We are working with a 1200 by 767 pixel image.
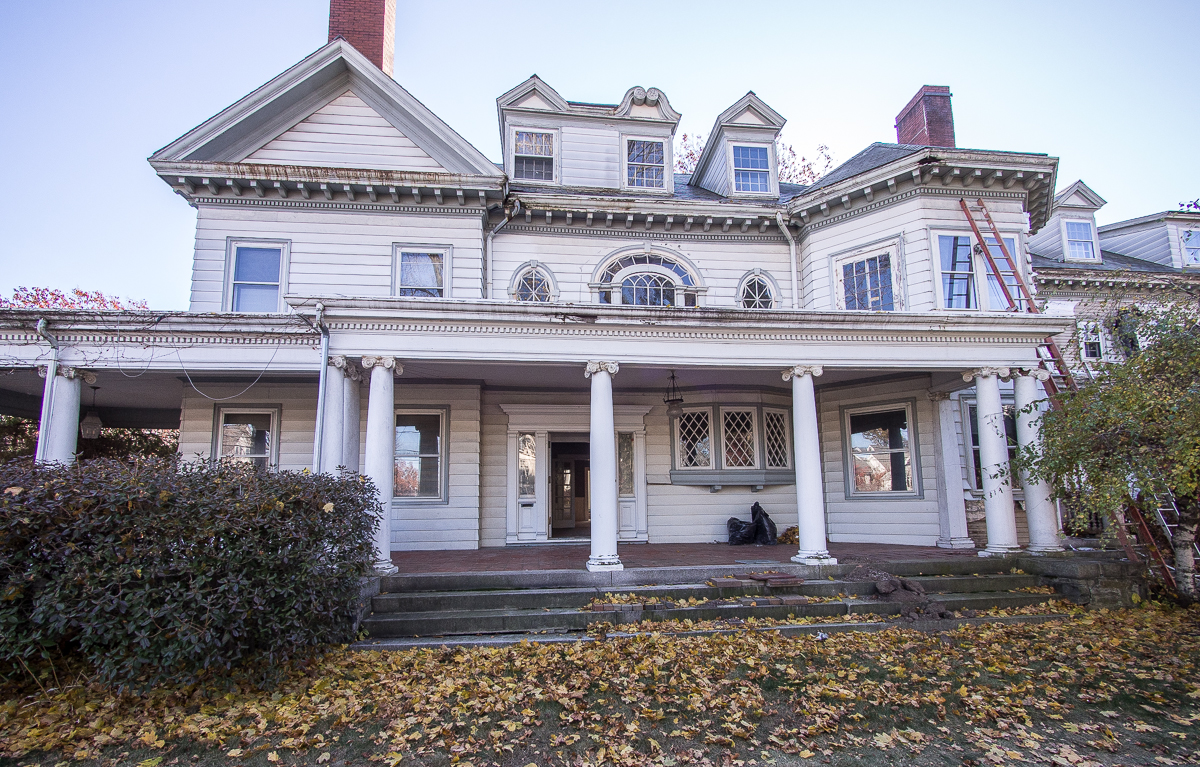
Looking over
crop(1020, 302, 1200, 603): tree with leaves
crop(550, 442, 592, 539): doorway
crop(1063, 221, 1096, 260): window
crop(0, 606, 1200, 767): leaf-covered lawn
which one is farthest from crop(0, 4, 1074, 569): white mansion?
crop(1063, 221, 1096, 260): window

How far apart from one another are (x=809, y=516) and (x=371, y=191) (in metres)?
9.12

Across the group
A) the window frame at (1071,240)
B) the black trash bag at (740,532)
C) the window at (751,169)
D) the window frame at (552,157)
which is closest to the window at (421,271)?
the window frame at (552,157)

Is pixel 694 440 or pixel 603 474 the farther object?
pixel 694 440

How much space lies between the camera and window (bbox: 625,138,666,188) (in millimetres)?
13156

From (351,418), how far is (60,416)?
4063 mm

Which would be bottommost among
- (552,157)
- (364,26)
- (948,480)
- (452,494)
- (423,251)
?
(452,494)

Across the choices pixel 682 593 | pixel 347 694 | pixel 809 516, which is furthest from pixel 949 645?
pixel 347 694

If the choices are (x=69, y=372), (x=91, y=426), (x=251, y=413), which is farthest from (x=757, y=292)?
(x=91, y=426)

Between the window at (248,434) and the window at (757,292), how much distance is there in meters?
9.16

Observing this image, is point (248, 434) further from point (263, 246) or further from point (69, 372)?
point (263, 246)

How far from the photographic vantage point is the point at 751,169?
1345 cm

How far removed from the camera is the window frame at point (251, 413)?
10562 mm

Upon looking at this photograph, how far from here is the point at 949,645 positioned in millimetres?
6488

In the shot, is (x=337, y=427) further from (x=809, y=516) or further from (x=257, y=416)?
(x=809, y=516)
